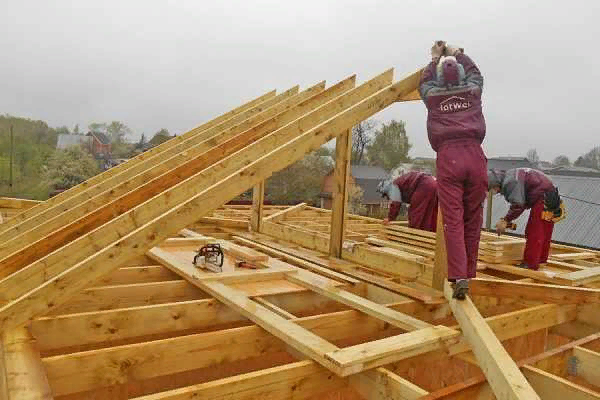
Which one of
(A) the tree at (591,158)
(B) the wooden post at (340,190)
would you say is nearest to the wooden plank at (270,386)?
(B) the wooden post at (340,190)

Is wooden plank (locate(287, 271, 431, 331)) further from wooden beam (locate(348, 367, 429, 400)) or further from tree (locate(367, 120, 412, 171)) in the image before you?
tree (locate(367, 120, 412, 171))

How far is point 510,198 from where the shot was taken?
17.0ft

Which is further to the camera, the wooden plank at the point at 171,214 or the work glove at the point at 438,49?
the work glove at the point at 438,49

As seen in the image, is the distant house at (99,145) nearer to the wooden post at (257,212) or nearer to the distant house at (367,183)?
the distant house at (367,183)

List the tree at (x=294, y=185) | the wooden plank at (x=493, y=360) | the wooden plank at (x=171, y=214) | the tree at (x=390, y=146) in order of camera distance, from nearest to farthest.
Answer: the wooden plank at (x=493, y=360), the wooden plank at (x=171, y=214), the tree at (x=294, y=185), the tree at (x=390, y=146)

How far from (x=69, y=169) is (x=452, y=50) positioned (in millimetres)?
35616

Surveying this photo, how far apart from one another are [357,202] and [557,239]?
18333mm

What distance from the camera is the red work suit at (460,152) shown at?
12.2ft

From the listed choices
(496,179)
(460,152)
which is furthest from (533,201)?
(460,152)

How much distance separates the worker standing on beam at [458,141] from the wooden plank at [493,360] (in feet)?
2.01

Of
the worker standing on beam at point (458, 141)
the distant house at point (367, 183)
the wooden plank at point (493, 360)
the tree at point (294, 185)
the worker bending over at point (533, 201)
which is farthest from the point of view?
the distant house at point (367, 183)

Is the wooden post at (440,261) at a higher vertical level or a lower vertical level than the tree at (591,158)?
lower

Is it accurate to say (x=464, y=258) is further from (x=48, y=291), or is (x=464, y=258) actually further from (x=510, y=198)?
(x=48, y=291)

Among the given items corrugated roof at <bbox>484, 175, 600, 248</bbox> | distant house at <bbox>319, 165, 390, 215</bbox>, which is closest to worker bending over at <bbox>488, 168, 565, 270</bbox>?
corrugated roof at <bbox>484, 175, 600, 248</bbox>
